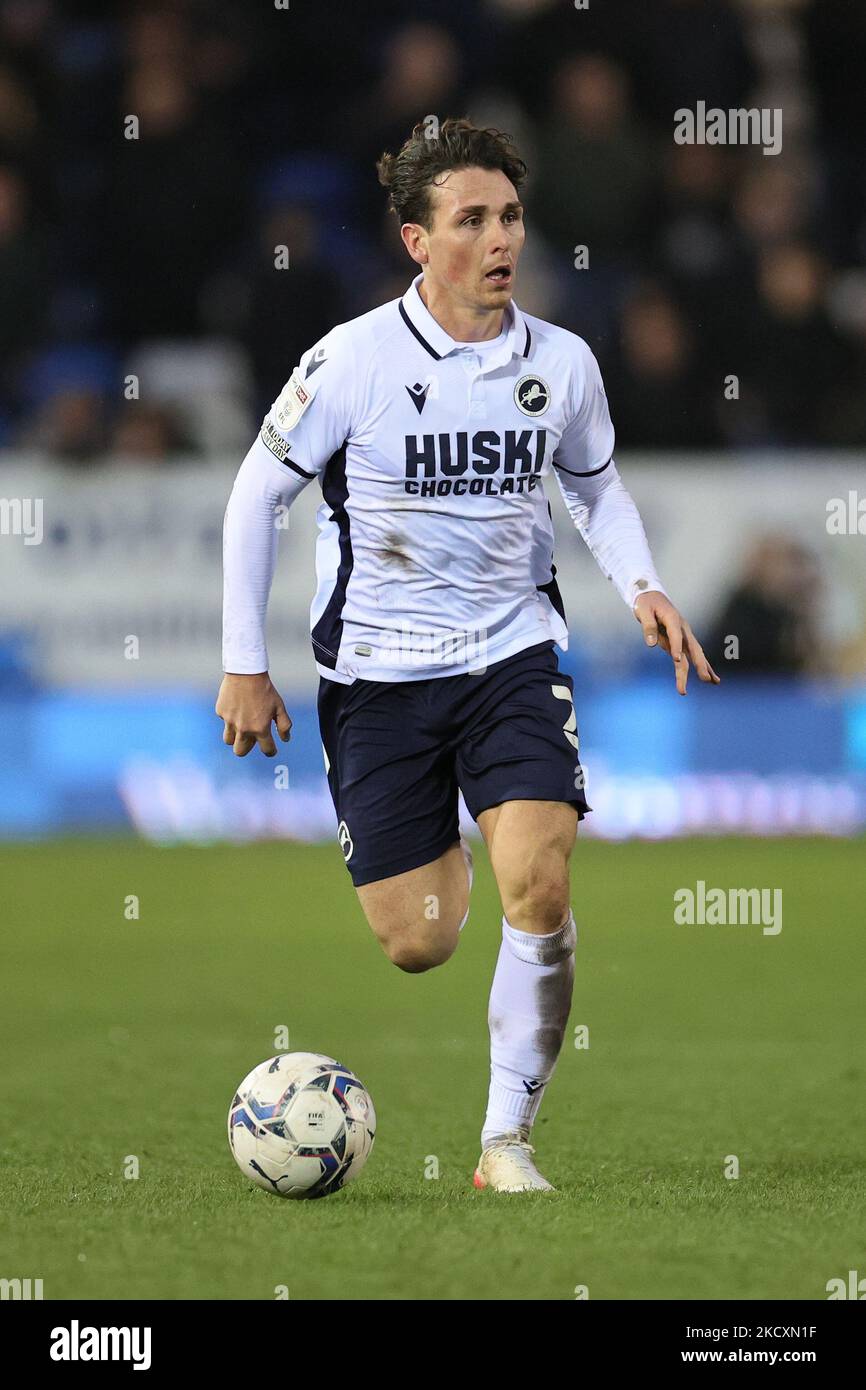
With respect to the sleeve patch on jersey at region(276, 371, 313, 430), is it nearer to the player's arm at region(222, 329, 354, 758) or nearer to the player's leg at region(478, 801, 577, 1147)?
the player's arm at region(222, 329, 354, 758)

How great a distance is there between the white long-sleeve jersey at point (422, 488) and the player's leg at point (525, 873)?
163 mm

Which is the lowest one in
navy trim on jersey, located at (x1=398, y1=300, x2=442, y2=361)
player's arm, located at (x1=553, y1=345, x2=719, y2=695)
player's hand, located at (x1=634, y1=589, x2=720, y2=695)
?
A: player's hand, located at (x1=634, y1=589, x2=720, y2=695)

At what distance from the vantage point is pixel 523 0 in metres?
14.8

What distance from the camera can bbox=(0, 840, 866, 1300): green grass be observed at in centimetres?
393

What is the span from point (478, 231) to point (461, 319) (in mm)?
214

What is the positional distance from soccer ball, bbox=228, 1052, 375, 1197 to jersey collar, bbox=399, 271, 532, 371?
5.44ft

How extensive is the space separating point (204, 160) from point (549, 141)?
226 centimetres

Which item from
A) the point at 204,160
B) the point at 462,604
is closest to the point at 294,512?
the point at 204,160

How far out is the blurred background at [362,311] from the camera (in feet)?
38.6

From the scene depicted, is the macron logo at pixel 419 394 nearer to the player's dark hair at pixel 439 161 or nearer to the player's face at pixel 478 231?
the player's face at pixel 478 231

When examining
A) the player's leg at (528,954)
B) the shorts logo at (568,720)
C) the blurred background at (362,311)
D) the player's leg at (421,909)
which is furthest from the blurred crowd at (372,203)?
the player's leg at (528,954)

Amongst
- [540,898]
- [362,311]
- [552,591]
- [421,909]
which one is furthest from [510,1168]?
[362,311]

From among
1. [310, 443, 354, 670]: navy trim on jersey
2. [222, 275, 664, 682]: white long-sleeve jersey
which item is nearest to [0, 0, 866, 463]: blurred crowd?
[310, 443, 354, 670]: navy trim on jersey

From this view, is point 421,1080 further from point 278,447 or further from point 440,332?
point 440,332
